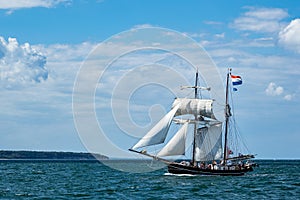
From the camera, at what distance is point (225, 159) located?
9362cm

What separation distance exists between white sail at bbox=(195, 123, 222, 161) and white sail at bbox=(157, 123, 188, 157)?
13.3 ft

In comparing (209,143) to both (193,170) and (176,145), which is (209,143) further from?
(176,145)

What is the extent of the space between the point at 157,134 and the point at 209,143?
14.7 metres

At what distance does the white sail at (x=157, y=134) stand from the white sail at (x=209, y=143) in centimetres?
917

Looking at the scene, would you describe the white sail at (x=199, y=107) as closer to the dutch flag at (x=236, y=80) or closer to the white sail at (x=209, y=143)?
the white sail at (x=209, y=143)

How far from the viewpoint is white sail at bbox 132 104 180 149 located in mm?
78188

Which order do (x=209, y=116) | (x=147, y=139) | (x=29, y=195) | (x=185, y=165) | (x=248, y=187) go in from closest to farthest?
(x=29, y=195) → (x=248, y=187) → (x=147, y=139) → (x=185, y=165) → (x=209, y=116)

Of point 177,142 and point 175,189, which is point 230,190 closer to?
point 175,189

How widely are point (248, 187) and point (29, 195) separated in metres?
25.1

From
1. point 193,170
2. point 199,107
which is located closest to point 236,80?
point 199,107

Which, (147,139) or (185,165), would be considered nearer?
(147,139)

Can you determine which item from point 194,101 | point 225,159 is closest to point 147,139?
point 194,101

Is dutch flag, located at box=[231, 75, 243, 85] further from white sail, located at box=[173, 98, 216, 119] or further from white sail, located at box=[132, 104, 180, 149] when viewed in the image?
white sail, located at box=[132, 104, 180, 149]

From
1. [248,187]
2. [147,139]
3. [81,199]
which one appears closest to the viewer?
[81,199]
